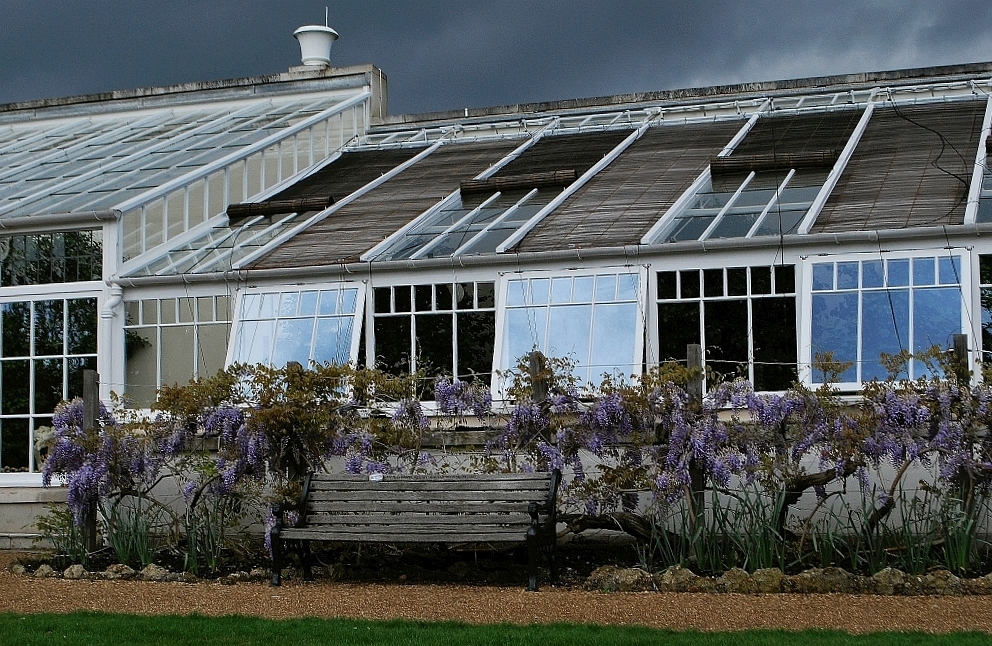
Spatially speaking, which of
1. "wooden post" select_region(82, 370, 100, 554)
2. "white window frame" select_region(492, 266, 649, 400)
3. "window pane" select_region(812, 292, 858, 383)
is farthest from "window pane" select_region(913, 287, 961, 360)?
"wooden post" select_region(82, 370, 100, 554)

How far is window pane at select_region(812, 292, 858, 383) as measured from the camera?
1129 centimetres

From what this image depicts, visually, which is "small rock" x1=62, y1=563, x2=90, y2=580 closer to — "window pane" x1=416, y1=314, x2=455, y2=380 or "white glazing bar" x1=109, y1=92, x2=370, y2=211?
"window pane" x1=416, y1=314, x2=455, y2=380

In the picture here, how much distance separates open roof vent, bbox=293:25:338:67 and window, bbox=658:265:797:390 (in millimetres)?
11281

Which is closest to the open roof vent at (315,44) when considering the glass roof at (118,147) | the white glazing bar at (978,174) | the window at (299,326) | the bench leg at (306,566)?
the glass roof at (118,147)

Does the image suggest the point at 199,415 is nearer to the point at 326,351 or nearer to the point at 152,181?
the point at 326,351

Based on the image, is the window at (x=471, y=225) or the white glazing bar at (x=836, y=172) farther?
the window at (x=471, y=225)

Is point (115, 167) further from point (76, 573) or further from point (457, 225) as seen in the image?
point (76, 573)

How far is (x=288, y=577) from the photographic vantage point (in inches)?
414

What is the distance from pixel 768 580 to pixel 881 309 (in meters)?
3.14

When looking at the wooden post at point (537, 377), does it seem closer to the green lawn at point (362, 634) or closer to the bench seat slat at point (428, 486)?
the bench seat slat at point (428, 486)

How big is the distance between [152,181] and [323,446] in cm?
594

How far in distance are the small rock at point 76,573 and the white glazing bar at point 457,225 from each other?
423cm

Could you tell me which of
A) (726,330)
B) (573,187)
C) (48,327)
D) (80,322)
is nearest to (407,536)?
(726,330)

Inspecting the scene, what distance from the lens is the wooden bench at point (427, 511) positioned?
9.86 m
